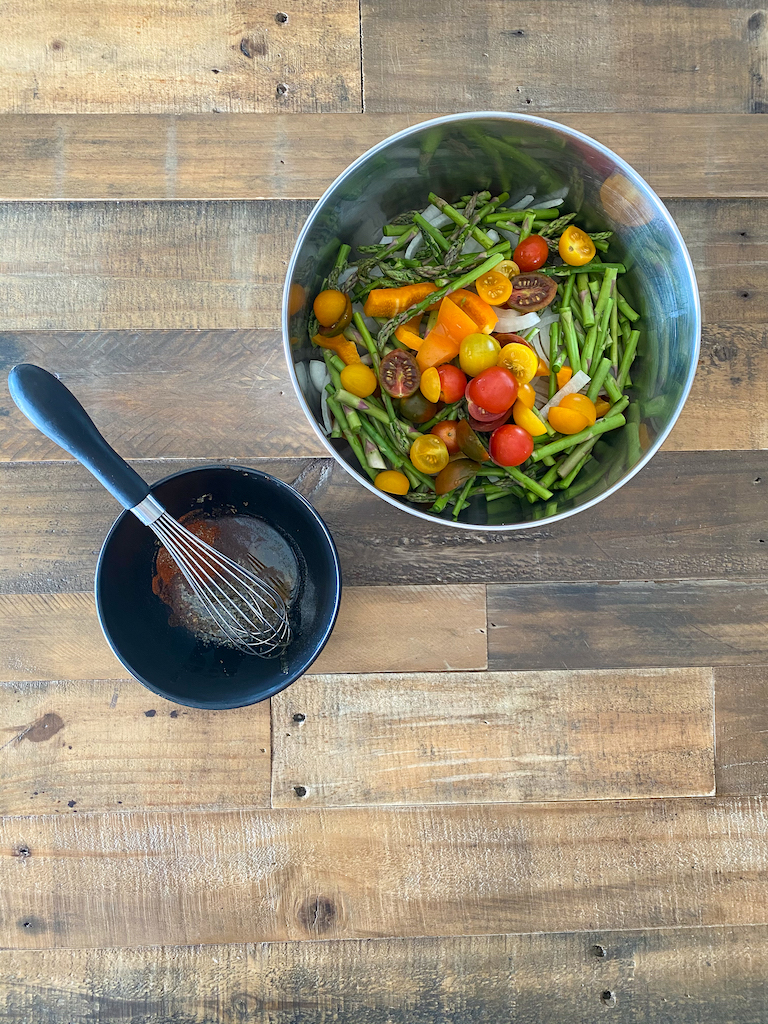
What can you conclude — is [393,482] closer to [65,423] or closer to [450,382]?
[450,382]

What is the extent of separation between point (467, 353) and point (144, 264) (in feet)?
1.45

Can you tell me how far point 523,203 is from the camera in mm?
886

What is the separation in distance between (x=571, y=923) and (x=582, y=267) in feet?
2.65

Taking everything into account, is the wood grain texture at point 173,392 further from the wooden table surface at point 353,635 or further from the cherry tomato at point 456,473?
the cherry tomato at point 456,473

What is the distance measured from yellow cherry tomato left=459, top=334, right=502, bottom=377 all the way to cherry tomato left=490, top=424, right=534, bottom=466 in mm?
69

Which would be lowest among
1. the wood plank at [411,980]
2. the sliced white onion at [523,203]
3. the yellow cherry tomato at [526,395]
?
the wood plank at [411,980]

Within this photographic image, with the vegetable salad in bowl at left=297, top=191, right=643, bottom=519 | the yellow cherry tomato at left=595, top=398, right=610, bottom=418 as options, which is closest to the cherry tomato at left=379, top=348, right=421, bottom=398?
the vegetable salad in bowl at left=297, top=191, right=643, bottom=519

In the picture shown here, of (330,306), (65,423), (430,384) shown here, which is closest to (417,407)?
(430,384)

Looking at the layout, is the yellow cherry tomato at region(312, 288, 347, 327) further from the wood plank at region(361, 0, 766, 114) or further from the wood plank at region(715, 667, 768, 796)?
the wood plank at region(715, 667, 768, 796)

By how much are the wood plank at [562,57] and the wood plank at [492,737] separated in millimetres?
736

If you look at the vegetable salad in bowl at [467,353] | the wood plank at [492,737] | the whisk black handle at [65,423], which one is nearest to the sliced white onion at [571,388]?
the vegetable salad in bowl at [467,353]

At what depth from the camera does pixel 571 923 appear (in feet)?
3.11

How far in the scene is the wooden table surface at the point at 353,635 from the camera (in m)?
0.93

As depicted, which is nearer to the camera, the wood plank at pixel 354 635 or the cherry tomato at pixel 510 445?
the cherry tomato at pixel 510 445
